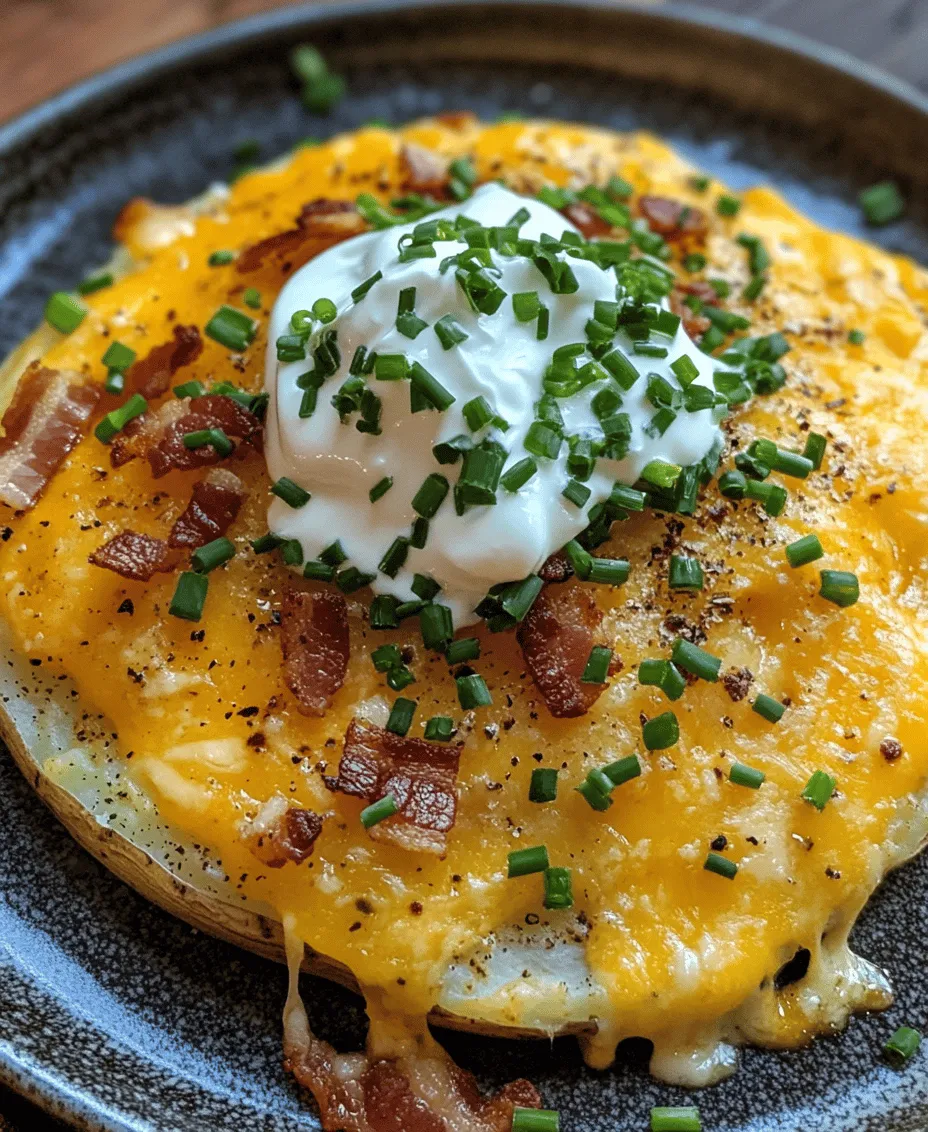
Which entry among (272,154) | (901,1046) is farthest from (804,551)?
(272,154)

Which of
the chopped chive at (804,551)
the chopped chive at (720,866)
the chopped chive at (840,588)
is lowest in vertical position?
the chopped chive at (720,866)

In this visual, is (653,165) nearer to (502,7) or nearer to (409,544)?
(502,7)

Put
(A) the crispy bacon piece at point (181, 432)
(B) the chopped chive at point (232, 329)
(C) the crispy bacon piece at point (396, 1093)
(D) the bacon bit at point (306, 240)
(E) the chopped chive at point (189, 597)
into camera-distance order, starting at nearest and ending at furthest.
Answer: (C) the crispy bacon piece at point (396, 1093)
(E) the chopped chive at point (189, 597)
(A) the crispy bacon piece at point (181, 432)
(B) the chopped chive at point (232, 329)
(D) the bacon bit at point (306, 240)

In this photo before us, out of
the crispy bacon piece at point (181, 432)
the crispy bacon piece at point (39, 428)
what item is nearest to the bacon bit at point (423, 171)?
the crispy bacon piece at point (181, 432)

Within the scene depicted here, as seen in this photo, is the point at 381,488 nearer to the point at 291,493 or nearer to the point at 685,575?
the point at 291,493

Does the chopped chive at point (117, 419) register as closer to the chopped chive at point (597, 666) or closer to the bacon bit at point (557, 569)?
the bacon bit at point (557, 569)

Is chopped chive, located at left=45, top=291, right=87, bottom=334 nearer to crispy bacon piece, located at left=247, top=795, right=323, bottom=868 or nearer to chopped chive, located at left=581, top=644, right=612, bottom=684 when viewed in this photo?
crispy bacon piece, located at left=247, top=795, right=323, bottom=868

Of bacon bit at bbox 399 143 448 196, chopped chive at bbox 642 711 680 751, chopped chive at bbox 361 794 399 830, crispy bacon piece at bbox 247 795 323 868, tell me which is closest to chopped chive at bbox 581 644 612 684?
chopped chive at bbox 642 711 680 751
